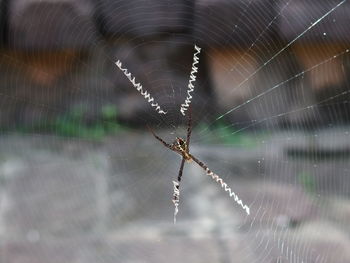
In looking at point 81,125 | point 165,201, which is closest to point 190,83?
point 165,201

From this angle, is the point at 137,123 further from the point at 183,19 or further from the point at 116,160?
the point at 183,19

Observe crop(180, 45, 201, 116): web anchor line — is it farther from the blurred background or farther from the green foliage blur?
the green foliage blur

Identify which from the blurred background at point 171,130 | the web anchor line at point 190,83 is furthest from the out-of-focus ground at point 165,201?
the web anchor line at point 190,83

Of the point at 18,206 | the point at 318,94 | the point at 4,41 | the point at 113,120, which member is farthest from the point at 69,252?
the point at 318,94

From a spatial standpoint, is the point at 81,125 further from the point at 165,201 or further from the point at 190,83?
the point at 190,83

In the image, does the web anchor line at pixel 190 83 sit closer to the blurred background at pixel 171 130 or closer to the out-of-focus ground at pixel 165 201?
the blurred background at pixel 171 130

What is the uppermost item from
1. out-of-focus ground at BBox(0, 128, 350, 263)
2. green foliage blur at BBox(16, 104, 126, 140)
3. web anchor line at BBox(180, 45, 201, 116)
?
web anchor line at BBox(180, 45, 201, 116)

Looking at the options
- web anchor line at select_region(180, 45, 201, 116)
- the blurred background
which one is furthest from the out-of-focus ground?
web anchor line at select_region(180, 45, 201, 116)
